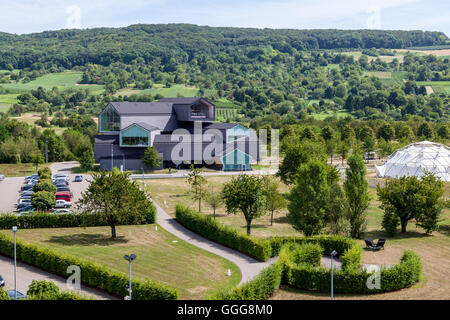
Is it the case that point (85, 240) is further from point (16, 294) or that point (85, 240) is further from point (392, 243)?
point (392, 243)

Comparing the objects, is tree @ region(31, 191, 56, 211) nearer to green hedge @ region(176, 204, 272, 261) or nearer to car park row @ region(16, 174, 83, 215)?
car park row @ region(16, 174, 83, 215)

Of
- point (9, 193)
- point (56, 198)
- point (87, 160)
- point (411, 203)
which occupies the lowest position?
point (9, 193)

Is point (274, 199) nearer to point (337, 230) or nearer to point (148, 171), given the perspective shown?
point (337, 230)

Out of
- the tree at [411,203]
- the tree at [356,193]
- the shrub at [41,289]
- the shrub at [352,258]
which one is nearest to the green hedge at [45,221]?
the tree at [356,193]

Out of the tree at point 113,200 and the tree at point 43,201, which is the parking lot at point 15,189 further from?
the tree at point 113,200

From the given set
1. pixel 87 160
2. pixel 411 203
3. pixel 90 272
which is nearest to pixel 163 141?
pixel 87 160
